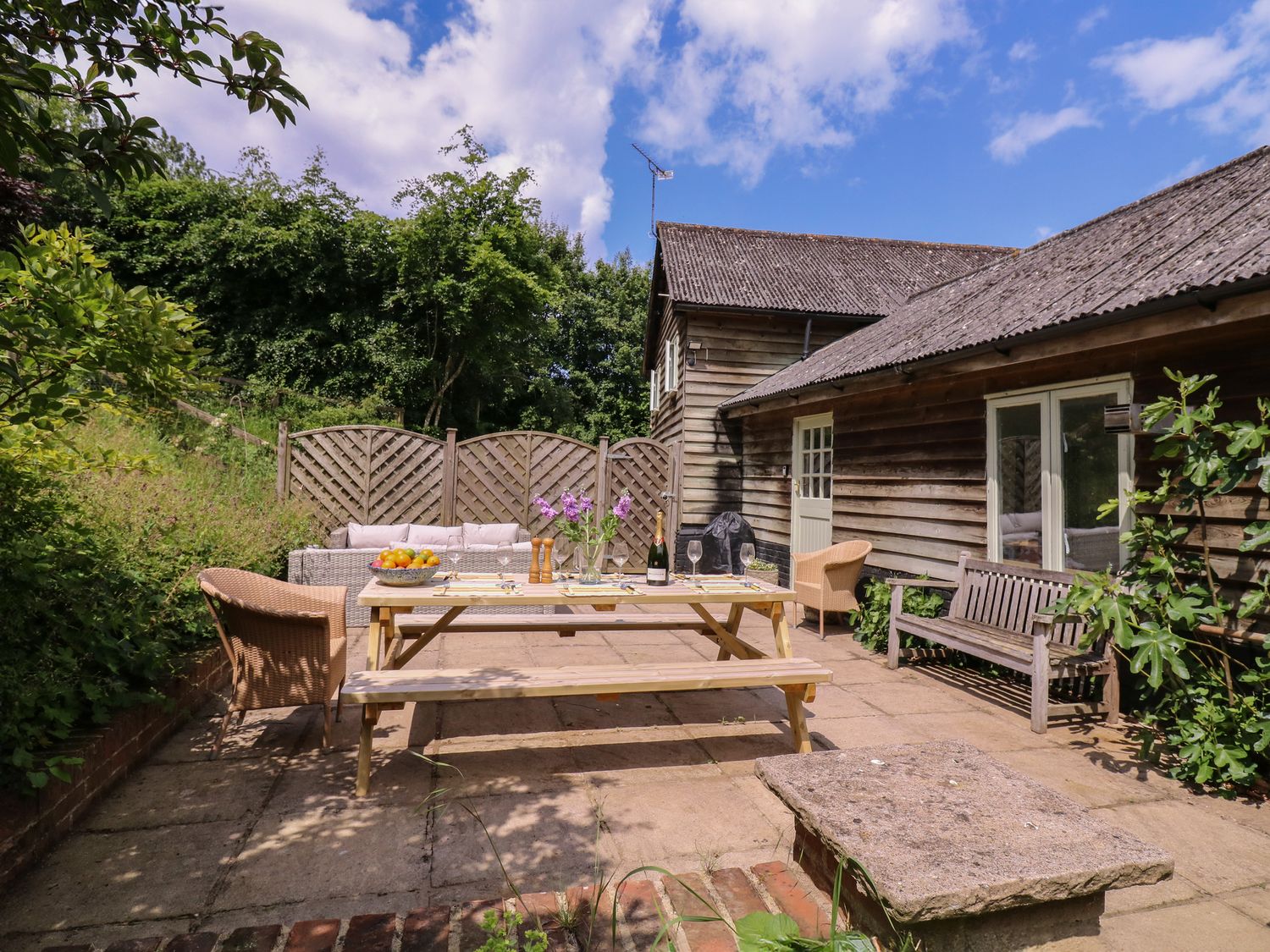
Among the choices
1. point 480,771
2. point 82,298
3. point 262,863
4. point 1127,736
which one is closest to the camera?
point 82,298

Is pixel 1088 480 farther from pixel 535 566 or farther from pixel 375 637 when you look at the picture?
pixel 375 637

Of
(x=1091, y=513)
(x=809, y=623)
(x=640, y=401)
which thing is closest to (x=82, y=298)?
(x=1091, y=513)

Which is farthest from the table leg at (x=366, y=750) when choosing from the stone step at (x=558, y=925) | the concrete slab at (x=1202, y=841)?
the concrete slab at (x=1202, y=841)

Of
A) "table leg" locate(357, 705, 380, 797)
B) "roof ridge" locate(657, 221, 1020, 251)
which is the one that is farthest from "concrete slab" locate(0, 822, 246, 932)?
"roof ridge" locate(657, 221, 1020, 251)

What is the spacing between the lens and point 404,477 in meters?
8.57

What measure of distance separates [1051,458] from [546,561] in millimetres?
3659

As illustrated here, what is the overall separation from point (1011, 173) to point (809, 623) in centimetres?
853

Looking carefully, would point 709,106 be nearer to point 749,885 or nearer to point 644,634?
point 644,634

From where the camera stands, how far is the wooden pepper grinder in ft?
12.9

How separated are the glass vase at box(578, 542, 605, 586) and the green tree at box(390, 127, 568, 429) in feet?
41.1

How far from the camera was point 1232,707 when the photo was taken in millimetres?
2980

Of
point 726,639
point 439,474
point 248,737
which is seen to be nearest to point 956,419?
point 726,639

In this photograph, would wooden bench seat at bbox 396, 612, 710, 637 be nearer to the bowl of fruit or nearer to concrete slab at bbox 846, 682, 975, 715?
the bowl of fruit

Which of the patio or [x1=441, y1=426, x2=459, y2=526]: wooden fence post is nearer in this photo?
the patio
